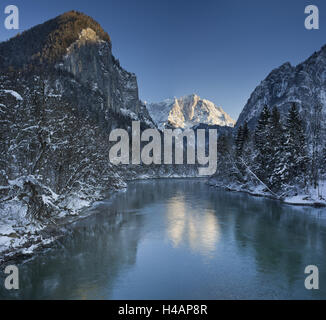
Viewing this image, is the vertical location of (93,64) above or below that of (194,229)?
above

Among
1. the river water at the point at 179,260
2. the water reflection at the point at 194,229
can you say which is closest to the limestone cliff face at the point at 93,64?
the water reflection at the point at 194,229

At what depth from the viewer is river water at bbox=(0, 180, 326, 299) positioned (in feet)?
37.8

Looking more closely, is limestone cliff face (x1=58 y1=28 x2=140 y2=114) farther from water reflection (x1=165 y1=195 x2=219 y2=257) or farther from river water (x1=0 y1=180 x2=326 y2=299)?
river water (x1=0 y1=180 x2=326 y2=299)

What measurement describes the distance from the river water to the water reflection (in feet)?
0.26

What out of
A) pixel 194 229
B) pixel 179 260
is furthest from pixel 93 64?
pixel 179 260

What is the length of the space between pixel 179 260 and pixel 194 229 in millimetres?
8187

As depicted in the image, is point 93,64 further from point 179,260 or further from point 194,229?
point 179,260

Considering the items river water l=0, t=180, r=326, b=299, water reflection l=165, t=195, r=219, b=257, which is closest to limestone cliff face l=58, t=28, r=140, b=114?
water reflection l=165, t=195, r=219, b=257

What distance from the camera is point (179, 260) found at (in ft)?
51.6

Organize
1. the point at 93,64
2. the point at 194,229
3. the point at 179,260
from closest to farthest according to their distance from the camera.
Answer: the point at 179,260 → the point at 194,229 → the point at 93,64

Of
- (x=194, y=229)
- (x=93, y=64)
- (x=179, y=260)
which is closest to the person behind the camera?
(x=179, y=260)
